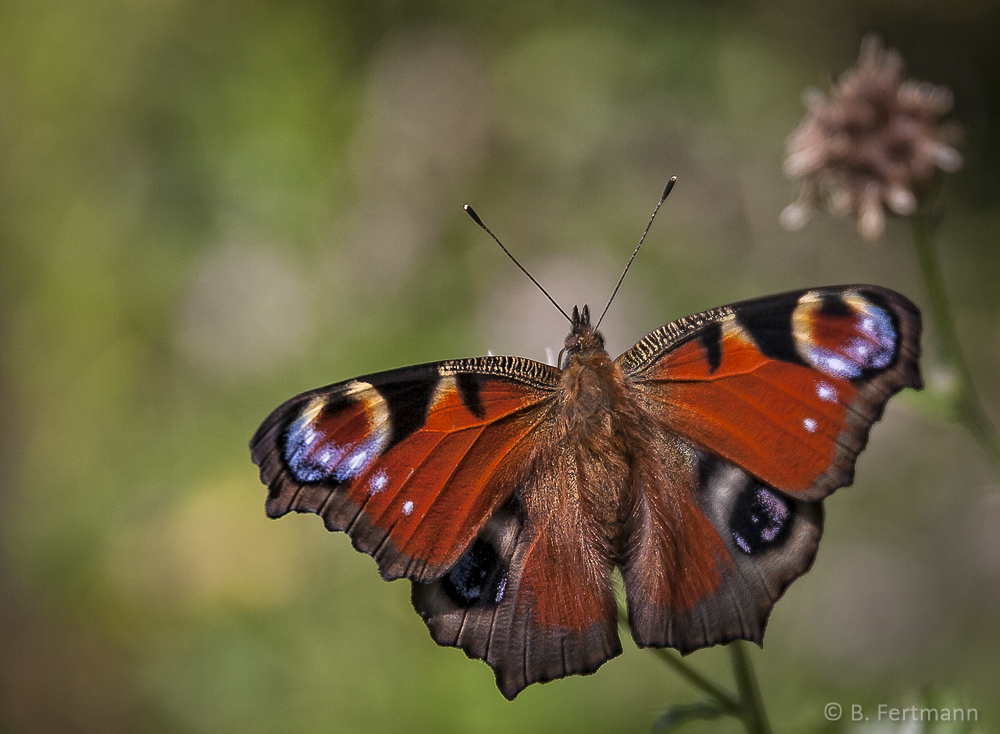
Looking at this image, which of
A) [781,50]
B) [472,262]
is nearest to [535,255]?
[472,262]

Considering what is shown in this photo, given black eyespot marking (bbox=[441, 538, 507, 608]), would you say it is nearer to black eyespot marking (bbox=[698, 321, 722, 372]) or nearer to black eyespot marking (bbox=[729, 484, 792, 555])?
black eyespot marking (bbox=[729, 484, 792, 555])

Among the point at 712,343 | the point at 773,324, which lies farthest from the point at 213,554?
the point at 773,324

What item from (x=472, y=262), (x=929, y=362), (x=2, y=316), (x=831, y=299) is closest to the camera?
(x=831, y=299)

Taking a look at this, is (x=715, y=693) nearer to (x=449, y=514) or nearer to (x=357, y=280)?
(x=449, y=514)

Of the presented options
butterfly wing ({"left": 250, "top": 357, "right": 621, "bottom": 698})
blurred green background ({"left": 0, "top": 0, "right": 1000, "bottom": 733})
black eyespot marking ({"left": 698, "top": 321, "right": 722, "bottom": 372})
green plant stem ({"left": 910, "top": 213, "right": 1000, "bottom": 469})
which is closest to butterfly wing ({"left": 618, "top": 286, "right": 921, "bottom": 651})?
black eyespot marking ({"left": 698, "top": 321, "right": 722, "bottom": 372})

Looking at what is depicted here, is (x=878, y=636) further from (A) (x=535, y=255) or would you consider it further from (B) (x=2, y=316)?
(B) (x=2, y=316)

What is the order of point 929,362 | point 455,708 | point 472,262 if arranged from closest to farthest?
point 929,362, point 455,708, point 472,262
